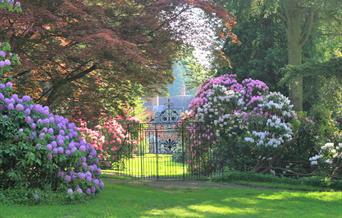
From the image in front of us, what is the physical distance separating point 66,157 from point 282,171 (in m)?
6.81

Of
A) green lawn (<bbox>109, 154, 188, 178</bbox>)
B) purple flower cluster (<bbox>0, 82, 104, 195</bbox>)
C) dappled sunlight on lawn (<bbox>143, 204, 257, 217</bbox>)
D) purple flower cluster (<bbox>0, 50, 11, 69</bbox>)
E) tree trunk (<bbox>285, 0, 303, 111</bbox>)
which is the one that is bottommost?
dappled sunlight on lawn (<bbox>143, 204, 257, 217</bbox>)

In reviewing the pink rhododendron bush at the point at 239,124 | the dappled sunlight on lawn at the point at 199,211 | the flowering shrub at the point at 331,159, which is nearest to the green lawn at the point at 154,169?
the pink rhododendron bush at the point at 239,124

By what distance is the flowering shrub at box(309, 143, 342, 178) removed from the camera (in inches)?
425

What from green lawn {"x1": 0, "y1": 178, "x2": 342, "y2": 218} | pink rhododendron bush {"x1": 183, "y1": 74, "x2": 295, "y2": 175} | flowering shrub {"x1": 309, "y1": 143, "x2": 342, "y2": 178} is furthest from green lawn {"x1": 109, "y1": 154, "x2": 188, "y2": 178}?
green lawn {"x1": 0, "y1": 178, "x2": 342, "y2": 218}

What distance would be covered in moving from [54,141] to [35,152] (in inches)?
14.4

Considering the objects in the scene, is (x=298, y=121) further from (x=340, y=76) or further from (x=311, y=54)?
(x=311, y=54)

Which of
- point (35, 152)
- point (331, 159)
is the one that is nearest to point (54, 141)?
point (35, 152)

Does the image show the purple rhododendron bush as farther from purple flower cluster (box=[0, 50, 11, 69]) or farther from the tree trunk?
the tree trunk

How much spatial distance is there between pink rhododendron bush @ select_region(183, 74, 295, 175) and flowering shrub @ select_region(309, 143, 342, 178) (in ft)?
4.21

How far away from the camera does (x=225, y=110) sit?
47.2 feet

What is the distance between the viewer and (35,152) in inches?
297

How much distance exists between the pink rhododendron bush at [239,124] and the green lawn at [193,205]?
9.01 feet

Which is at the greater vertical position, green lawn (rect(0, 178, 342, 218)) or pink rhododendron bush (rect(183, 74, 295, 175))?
pink rhododendron bush (rect(183, 74, 295, 175))

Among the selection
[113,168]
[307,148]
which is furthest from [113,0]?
[113,168]
